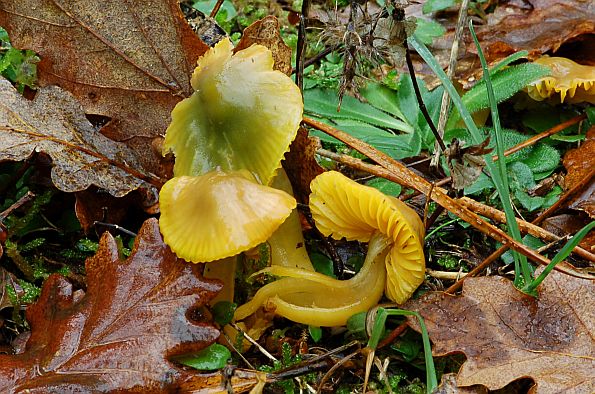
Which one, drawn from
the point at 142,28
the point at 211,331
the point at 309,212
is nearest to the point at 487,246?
the point at 309,212

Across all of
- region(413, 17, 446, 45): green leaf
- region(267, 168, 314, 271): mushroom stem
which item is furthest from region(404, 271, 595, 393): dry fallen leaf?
region(413, 17, 446, 45): green leaf

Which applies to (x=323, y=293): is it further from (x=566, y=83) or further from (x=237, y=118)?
(x=566, y=83)

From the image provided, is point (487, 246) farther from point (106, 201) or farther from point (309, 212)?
point (106, 201)

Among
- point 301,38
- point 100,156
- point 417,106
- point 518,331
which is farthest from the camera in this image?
point 417,106

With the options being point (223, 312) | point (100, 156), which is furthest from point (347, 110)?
point (223, 312)

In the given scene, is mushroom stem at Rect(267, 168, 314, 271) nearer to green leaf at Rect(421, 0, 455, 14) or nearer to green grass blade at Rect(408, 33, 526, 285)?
green grass blade at Rect(408, 33, 526, 285)
